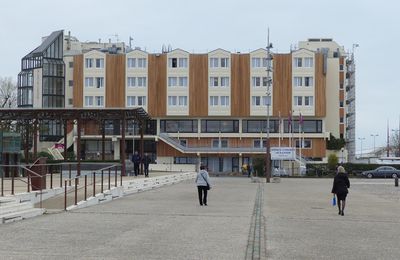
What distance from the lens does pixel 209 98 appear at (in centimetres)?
8788

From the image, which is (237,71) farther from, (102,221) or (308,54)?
(102,221)

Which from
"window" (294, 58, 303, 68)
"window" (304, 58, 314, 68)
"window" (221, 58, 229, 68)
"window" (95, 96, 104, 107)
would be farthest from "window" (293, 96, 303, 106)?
"window" (95, 96, 104, 107)

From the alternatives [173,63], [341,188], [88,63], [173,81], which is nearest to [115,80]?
[88,63]

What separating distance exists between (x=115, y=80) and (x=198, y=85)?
12.0 metres

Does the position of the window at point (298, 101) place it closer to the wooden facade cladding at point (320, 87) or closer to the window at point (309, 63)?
the wooden facade cladding at point (320, 87)

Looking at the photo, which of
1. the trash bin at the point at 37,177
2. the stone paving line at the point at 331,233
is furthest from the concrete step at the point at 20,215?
the stone paving line at the point at 331,233

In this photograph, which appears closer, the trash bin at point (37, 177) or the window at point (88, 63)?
the trash bin at point (37, 177)

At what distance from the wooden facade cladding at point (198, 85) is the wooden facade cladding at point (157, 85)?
3.72m

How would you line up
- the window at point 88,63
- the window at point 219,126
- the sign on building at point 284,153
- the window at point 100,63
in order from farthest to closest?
the window at point 88,63, the window at point 100,63, the window at point 219,126, the sign on building at point 284,153

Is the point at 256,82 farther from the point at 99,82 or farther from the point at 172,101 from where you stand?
the point at 99,82

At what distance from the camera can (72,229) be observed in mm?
13398

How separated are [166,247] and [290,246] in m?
2.32

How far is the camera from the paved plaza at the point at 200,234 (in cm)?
1031

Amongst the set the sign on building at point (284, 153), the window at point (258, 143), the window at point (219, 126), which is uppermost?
the window at point (219, 126)
